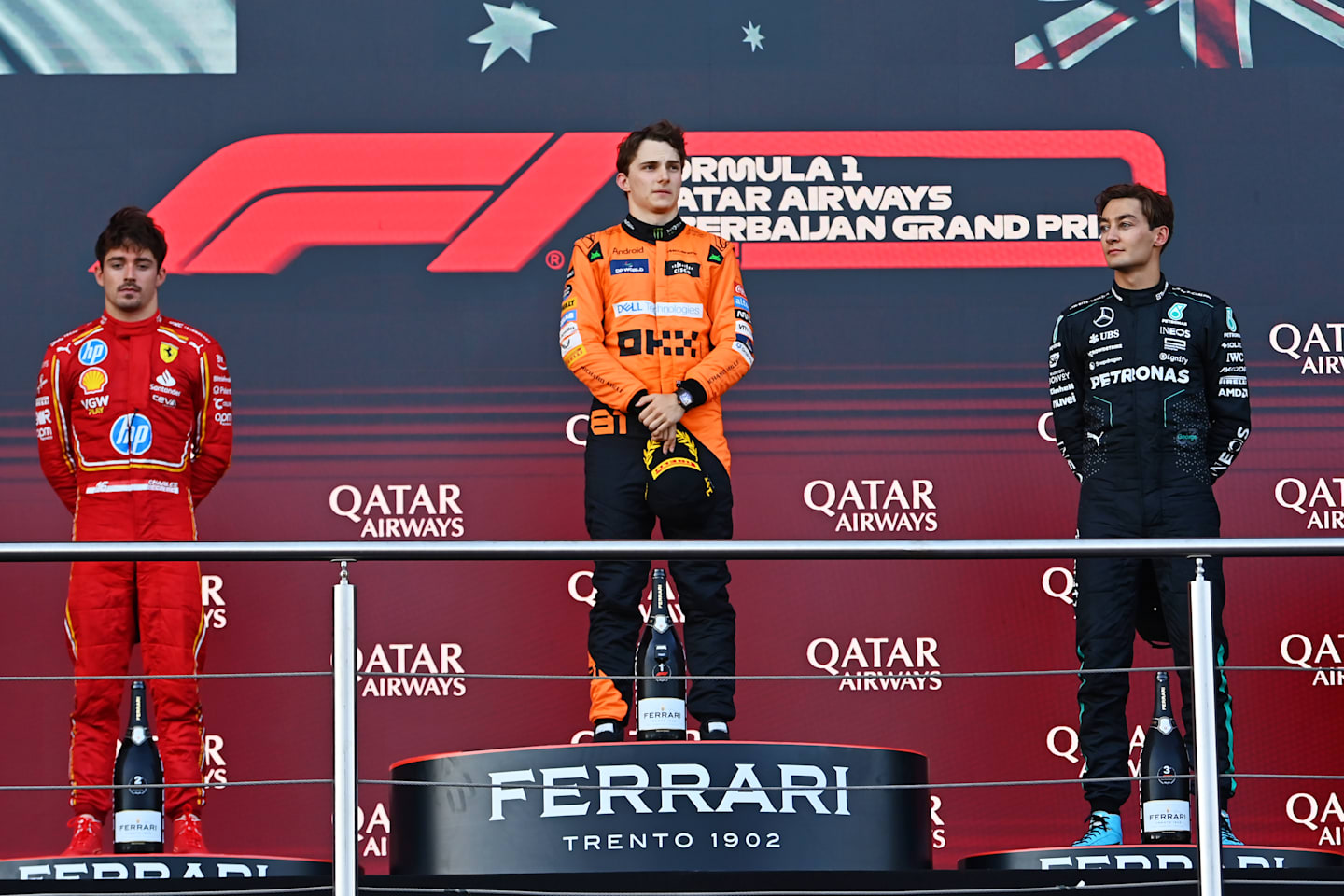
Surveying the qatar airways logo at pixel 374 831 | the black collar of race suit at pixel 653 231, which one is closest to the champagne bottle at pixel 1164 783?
the black collar of race suit at pixel 653 231

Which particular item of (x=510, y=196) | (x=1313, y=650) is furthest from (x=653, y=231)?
(x=1313, y=650)

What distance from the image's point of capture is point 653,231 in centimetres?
388

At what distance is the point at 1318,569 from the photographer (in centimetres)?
465

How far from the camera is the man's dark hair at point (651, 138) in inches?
151

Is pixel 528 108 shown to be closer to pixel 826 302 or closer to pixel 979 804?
pixel 826 302

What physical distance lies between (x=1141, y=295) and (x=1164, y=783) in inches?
40.9

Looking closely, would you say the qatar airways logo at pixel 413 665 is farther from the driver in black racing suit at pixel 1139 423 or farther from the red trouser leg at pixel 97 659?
the driver in black racing suit at pixel 1139 423

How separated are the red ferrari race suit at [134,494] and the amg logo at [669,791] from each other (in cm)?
86

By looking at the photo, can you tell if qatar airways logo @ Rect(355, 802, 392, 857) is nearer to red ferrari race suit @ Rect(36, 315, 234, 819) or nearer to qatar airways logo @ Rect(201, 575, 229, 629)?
qatar airways logo @ Rect(201, 575, 229, 629)

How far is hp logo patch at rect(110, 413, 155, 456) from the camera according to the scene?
12.3 ft

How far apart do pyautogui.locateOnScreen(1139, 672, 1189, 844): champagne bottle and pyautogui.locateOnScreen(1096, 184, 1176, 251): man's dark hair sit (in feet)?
3.10

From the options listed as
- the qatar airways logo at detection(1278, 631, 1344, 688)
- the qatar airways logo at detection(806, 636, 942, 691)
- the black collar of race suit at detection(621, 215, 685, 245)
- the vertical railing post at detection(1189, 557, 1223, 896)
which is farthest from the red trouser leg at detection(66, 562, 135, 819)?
the qatar airways logo at detection(1278, 631, 1344, 688)

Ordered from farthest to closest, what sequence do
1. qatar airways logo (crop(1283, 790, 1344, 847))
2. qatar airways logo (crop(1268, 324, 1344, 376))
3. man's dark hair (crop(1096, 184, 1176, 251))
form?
1. qatar airways logo (crop(1268, 324, 1344, 376))
2. qatar airways logo (crop(1283, 790, 1344, 847))
3. man's dark hair (crop(1096, 184, 1176, 251))

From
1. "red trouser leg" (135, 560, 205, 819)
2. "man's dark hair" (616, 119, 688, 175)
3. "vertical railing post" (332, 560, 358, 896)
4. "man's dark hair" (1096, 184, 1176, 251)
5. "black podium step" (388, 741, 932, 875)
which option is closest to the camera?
"vertical railing post" (332, 560, 358, 896)
